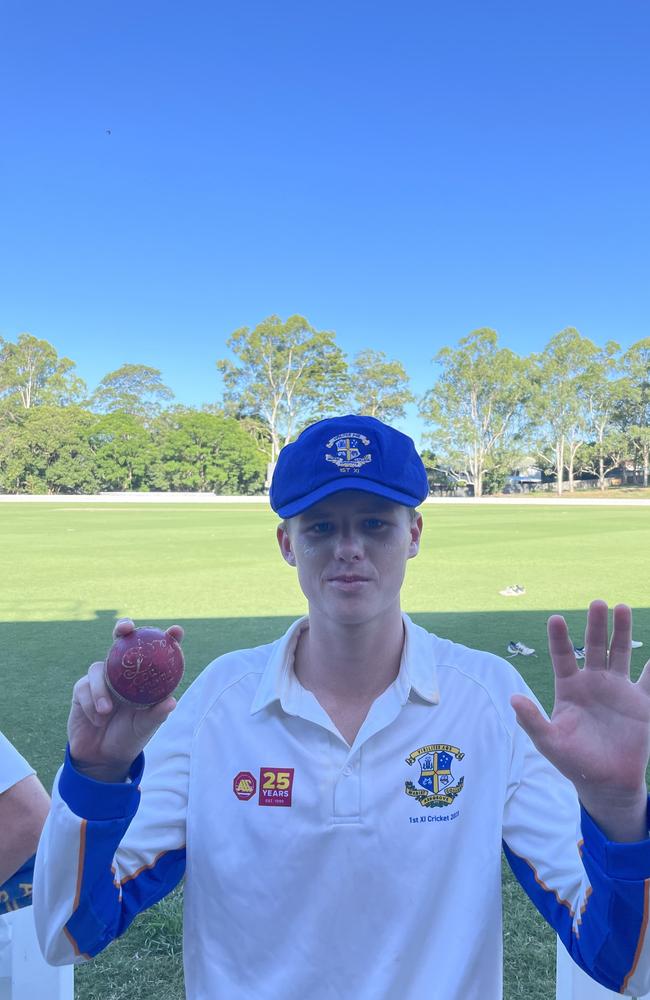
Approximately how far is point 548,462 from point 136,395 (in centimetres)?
4512

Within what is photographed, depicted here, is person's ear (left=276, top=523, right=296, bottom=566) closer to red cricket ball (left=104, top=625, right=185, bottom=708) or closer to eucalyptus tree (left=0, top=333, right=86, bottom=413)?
red cricket ball (left=104, top=625, right=185, bottom=708)

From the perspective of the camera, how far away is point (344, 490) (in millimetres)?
1841

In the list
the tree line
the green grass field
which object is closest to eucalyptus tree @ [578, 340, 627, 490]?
the tree line

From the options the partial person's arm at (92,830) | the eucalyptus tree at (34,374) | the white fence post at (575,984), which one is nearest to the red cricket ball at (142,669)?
the partial person's arm at (92,830)

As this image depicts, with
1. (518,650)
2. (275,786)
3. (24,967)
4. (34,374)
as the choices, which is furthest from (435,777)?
(34,374)

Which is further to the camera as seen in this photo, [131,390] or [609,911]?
[131,390]

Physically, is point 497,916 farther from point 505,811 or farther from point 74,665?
point 74,665

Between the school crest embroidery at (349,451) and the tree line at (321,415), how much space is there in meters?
62.3

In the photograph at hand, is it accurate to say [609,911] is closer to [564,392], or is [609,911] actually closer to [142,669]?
[142,669]

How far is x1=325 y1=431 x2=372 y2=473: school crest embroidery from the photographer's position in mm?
1852

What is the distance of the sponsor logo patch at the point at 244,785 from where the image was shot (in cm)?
171

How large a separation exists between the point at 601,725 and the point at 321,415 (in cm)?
6976

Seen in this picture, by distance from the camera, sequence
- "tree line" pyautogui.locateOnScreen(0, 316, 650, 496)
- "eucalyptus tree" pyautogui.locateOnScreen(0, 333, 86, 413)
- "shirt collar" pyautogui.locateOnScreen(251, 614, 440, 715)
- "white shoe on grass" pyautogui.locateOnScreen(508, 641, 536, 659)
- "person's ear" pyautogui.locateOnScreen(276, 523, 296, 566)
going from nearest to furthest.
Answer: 1. "shirt collar" pyautogui.locateOnScreen(251, 614, 440, 715)
2. "person's ear" pyautogui.locateOnScreen(276, 523, 296, 566)
3. "white shoe on grass" pyautogui.locateOnScreen(508, 641, 536, 659)
4. "tree line" pyautogui.locateOnScreen(0, 316, 650, 496)
5. "eucalyptus tree" pyautogui.locateOnScreen(0, 333, 86, 413)

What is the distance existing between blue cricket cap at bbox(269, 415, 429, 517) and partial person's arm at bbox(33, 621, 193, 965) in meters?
0.55
